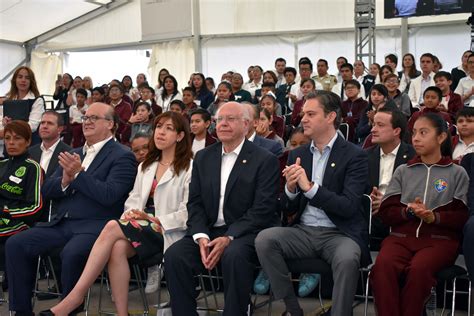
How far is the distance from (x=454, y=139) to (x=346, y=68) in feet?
14.8

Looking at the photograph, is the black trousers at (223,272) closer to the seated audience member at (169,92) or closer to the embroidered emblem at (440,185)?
the embroidered emblem at (440,185)

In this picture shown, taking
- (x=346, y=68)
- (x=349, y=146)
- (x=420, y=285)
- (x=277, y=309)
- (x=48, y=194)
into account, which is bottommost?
(x=277, y=309)

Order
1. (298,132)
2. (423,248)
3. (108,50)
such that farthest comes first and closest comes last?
(108,50), (298,132), (423,248)

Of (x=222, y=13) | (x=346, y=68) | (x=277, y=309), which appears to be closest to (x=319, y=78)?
(x=346, y=68)

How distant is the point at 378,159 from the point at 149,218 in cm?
167

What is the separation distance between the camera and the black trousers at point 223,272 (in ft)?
12.0

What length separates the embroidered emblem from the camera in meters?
3.81

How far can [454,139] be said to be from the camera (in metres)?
5.29

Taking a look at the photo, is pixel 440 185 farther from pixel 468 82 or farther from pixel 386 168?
pixel 468 82

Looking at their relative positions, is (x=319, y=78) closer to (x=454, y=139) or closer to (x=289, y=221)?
Result: (x=454, y=139)

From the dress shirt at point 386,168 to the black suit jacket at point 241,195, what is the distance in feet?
3.26

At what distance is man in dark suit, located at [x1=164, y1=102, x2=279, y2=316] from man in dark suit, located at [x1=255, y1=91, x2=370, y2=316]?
13cm

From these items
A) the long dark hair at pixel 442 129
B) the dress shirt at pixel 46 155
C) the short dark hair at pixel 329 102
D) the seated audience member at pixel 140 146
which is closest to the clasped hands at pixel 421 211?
the long dark hair at pixel 442 129

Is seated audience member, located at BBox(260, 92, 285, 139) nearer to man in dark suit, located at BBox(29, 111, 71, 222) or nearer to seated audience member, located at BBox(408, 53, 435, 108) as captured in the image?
seated audience member, located at BBox(408, 53, 435, 108)
